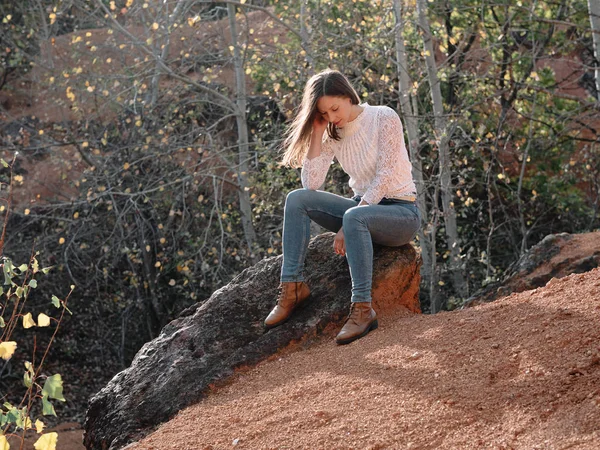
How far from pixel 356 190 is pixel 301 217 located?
1.16ft

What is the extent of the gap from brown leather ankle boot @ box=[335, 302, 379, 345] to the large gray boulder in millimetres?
241

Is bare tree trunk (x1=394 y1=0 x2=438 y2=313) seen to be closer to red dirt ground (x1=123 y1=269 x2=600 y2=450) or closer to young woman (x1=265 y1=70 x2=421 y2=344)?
young woman (x1=265 y1=70 x2=421 y2=344)

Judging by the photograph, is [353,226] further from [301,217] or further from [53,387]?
[53,387]

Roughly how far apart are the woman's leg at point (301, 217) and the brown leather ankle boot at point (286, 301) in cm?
4

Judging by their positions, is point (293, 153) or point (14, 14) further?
point (14, 14)

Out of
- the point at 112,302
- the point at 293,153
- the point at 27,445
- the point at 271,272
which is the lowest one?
the point at 27,445

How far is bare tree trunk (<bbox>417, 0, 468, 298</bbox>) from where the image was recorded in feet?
25.4

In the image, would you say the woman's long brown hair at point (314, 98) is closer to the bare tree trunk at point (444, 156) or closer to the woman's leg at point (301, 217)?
the woman's leg at point (301, 217)

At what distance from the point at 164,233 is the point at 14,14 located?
626cm

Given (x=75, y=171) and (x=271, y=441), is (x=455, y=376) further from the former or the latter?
(x=75, y=171)

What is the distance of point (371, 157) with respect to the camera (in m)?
4.52

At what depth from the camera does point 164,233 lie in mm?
9625

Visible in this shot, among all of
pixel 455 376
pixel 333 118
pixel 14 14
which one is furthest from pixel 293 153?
pixel 14 14

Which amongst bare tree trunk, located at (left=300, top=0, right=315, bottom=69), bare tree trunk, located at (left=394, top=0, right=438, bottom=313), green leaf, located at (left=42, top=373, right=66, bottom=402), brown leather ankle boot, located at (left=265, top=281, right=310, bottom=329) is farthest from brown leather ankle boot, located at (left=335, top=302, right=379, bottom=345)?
bare tree trunk, located at (left=300, top=0, right=315, bottom=69)
